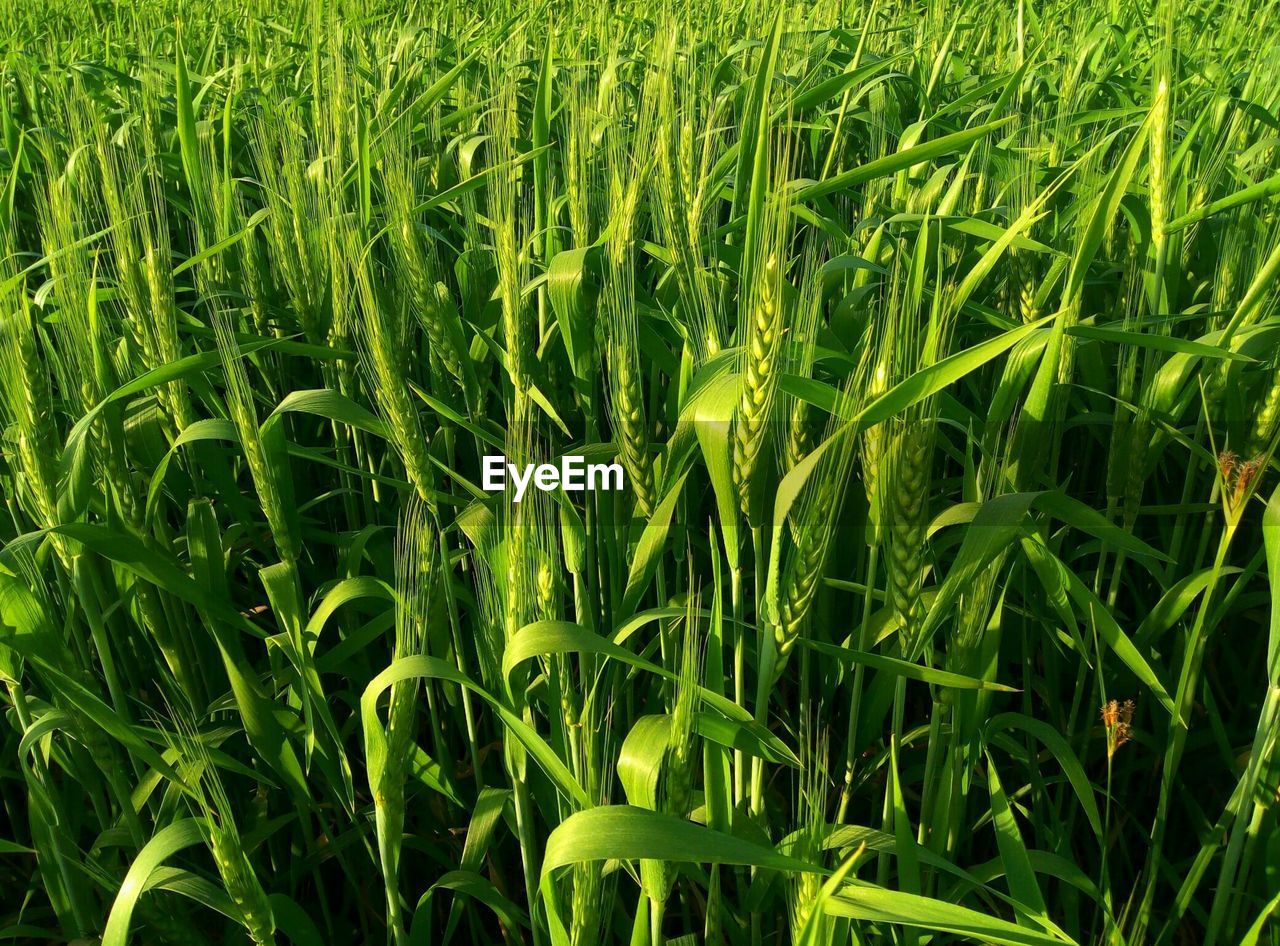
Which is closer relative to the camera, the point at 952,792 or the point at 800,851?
the point at 800,851

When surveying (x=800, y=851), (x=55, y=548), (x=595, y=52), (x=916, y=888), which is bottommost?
(x=916, y=888)

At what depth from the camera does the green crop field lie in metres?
1.01

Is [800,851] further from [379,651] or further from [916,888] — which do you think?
[379,651]

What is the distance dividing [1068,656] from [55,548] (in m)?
1.39

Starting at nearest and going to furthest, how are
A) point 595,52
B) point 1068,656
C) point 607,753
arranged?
point 607,753, point 1068,656, point 595,52

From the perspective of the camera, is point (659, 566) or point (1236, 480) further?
point (659, 566)

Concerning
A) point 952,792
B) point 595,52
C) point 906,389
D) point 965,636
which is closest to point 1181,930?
point 952,792

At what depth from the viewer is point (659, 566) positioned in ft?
4.09

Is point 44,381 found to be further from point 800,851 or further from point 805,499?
point 800,851

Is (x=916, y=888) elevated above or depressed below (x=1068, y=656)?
above

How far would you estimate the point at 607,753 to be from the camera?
1229 millimetres

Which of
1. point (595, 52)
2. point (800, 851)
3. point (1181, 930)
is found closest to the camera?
point (800, 851)

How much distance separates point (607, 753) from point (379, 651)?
541 mm

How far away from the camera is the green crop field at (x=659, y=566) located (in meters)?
1.01
